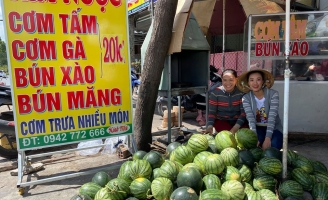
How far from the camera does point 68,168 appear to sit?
13.2 ft

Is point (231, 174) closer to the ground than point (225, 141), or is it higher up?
closer to the ground

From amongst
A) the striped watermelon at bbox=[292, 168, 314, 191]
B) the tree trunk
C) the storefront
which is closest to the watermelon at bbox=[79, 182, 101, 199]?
the tree trunk

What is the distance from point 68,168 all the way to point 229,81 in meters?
2.75

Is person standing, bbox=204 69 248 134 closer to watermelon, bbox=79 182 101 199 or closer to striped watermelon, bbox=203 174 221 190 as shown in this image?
striped watermelon, bbox=203 174 221 190

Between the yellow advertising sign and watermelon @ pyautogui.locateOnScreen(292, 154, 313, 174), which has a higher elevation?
the yellow advertising sign

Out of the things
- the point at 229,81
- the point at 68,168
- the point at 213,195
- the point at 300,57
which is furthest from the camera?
the point at 300,57

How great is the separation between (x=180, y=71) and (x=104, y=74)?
7.40ft

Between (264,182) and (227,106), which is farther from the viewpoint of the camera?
(227,106)

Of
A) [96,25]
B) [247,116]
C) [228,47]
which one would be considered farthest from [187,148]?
[228,47]

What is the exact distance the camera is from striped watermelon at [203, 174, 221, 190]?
233 centimetres

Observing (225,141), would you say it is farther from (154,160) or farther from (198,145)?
(154,160)

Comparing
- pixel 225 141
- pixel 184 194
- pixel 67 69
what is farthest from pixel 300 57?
pixel 67 69

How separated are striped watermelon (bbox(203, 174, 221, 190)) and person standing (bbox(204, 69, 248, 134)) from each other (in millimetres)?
1315

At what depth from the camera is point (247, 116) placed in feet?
11.3
